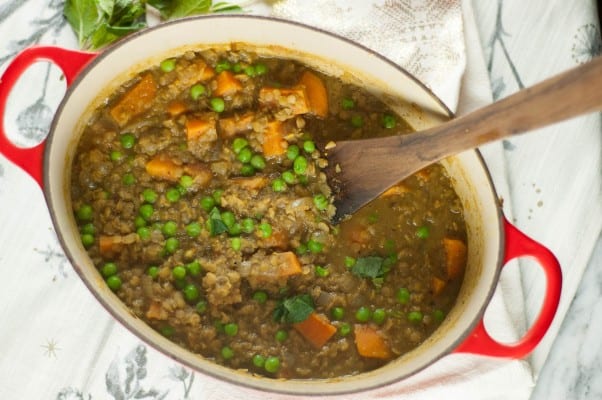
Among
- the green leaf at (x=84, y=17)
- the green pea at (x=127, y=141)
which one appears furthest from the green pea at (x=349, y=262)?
the green leaf at (x=84, y=17)

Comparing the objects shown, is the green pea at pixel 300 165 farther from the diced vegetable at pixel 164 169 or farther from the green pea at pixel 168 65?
the green pea at pixel 168 65

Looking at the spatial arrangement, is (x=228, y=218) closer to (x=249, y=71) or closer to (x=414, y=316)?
(x=249, y=71)

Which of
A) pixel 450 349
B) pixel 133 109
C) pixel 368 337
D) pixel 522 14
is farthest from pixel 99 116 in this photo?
pixel 522 14

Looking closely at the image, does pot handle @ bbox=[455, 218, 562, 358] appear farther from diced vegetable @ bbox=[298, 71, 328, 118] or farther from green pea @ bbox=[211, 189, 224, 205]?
green pea @ bbox=[211, 189, 224, 205]

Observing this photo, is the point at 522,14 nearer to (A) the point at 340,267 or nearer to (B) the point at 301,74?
(B) the point at 301,74

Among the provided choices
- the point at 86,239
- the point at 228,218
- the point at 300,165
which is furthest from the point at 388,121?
the point at 86,239
